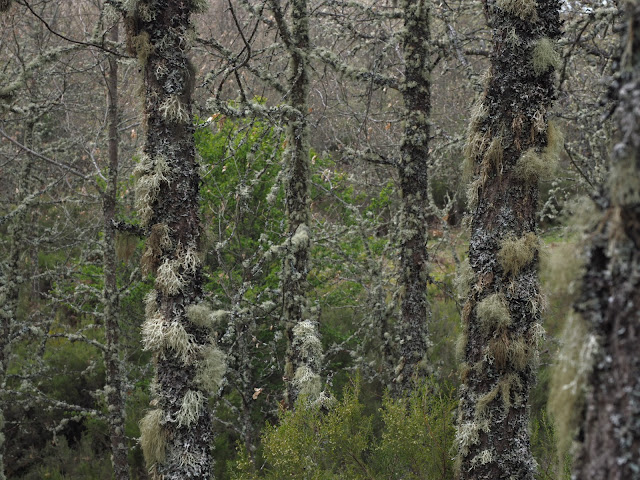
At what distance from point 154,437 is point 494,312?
6.82 feet

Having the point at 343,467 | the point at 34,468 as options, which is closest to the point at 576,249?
the point at 343,467

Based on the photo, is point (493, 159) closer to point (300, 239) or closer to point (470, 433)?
point (470, 433)

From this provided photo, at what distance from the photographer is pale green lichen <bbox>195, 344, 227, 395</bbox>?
10.6ft

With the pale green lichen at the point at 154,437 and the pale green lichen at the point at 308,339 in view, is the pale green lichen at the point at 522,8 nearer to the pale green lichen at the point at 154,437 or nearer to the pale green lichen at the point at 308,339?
the pale green lichen at the point at 308,339

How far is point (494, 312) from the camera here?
2.76 meters

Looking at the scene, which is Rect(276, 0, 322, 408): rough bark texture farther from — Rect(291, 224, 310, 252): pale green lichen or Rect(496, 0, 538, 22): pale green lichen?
Rect(496, 0, 538, 22): pale green lichen

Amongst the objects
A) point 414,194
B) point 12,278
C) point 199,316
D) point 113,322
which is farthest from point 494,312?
point 12,278

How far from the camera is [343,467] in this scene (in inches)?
163

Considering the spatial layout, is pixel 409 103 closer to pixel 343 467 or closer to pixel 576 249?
pixel 343 467

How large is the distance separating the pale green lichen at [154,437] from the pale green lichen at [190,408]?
0.38ft

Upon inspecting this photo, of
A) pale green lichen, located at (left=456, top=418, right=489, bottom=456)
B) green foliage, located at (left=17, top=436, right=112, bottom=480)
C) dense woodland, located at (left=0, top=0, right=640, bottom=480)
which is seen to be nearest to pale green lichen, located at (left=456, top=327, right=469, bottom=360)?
dense woodland, located at (left=0, top=0, right=640, bottom=480)

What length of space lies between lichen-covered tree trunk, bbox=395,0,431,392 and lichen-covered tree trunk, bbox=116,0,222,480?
2351 millimetres

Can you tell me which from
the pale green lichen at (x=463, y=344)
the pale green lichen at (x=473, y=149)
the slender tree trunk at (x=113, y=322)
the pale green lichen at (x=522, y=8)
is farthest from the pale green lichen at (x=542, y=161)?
the slender tree trunk at (x=113, y=322)

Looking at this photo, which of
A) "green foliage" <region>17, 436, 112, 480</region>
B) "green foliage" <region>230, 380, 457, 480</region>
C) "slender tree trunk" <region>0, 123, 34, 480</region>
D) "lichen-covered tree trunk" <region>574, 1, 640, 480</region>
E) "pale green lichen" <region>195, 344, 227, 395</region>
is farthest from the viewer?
"green foliage" <region>17, 436, 112, 480</region>
